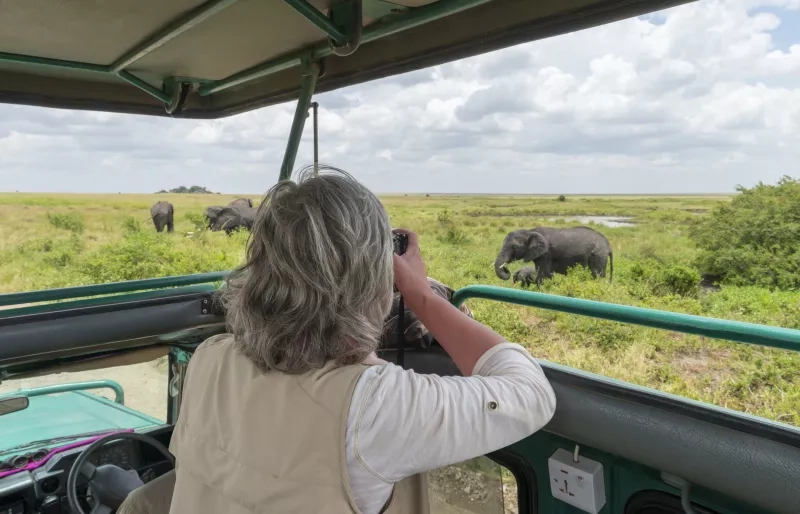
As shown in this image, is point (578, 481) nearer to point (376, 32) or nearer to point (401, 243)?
point (401, 243)

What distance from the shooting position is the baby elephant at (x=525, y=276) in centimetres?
1179

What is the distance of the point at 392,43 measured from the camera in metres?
1.89

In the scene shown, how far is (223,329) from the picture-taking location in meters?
2.56

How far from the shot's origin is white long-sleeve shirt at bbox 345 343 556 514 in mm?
885

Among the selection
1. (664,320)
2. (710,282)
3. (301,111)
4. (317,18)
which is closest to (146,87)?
(301,111)

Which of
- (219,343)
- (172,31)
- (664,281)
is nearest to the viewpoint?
(219,343)

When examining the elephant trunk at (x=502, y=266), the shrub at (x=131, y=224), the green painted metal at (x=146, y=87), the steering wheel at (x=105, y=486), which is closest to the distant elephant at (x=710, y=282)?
the elephant trunk at (x=502, y=266)

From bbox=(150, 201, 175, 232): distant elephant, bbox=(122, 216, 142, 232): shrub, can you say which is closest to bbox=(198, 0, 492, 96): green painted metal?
bbox=(122, 216, 142, 232): shrub

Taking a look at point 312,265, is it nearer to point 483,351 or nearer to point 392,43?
point 483,351

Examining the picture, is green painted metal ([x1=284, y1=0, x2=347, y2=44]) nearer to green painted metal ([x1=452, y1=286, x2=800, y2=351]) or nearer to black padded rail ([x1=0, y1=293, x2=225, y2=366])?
green painted metal ([x1=452, y1=286, x2=800, y2=351])

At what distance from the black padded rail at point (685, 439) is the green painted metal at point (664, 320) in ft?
0.51

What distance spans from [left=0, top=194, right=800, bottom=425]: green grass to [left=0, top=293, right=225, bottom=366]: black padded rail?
0.57 metres

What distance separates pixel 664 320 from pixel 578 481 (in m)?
0.42

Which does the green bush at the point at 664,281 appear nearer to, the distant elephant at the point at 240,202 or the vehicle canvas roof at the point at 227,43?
the vehicle canvas roof at the point at 227,43
